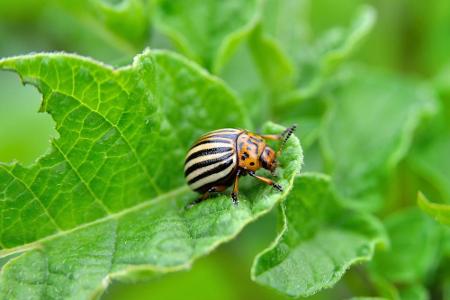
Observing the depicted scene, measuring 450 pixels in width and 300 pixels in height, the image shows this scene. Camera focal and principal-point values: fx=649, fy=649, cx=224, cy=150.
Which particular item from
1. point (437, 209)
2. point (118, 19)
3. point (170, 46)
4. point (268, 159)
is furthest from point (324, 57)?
point (170, 46)

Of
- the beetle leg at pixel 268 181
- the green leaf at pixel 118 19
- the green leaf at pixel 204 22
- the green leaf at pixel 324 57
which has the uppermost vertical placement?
the green leaf at pixel 118 19

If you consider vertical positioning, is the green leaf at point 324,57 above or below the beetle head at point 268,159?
above

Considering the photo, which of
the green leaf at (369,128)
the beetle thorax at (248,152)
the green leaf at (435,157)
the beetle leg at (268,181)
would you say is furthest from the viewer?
the green leaf at (435,157)

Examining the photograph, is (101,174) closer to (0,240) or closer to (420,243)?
(0,240)

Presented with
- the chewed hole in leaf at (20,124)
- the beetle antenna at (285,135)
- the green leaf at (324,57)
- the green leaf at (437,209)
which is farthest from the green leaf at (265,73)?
the chewed hole in leaf at (20,124)

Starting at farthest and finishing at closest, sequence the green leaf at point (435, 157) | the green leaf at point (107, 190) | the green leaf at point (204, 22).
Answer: the green leaf at point (435, 157) → the green leaf at point (204, 22) → the green leaf at point (107, 190)

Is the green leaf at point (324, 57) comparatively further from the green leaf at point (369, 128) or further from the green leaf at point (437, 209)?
the green leaf at point (437, 209)

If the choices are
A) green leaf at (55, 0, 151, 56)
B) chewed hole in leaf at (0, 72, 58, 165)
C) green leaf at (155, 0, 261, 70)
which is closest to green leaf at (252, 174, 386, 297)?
green leaf at (155, 0, 261, 70)

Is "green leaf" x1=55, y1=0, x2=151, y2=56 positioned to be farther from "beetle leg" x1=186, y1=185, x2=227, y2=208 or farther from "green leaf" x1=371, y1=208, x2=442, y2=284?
"green leaf" x1=371, y1=208, x2=442, y2=284
